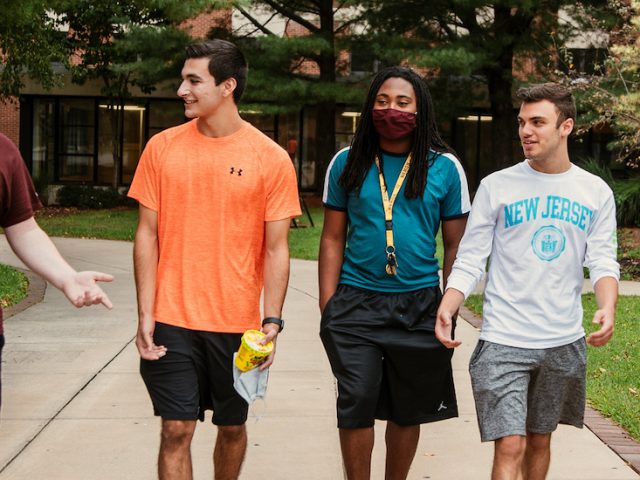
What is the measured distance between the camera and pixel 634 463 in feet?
18.4

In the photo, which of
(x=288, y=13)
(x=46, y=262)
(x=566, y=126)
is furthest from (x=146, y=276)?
(x=288, y=13)

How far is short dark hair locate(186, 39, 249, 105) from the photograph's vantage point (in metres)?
4.28

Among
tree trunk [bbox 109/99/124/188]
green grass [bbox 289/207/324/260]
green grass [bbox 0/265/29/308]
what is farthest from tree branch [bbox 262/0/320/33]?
green grass [bbox 0/265/29/308]

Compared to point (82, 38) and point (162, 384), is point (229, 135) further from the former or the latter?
point (82, 38)

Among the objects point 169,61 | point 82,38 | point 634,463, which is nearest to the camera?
point 634,463

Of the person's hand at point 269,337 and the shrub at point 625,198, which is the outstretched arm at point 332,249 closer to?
the person's hand at point 269,337

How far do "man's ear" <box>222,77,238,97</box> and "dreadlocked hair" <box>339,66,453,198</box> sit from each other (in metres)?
0.56

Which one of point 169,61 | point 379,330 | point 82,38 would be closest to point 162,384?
point 379,330

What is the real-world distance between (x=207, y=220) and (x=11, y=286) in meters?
9.15

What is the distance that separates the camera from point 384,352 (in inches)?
176

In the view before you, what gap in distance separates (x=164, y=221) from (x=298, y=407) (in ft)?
9.72

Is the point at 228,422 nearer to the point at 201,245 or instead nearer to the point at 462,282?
the point at 201,245

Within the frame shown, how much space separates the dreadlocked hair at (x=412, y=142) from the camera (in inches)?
175

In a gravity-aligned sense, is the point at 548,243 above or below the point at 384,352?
above
